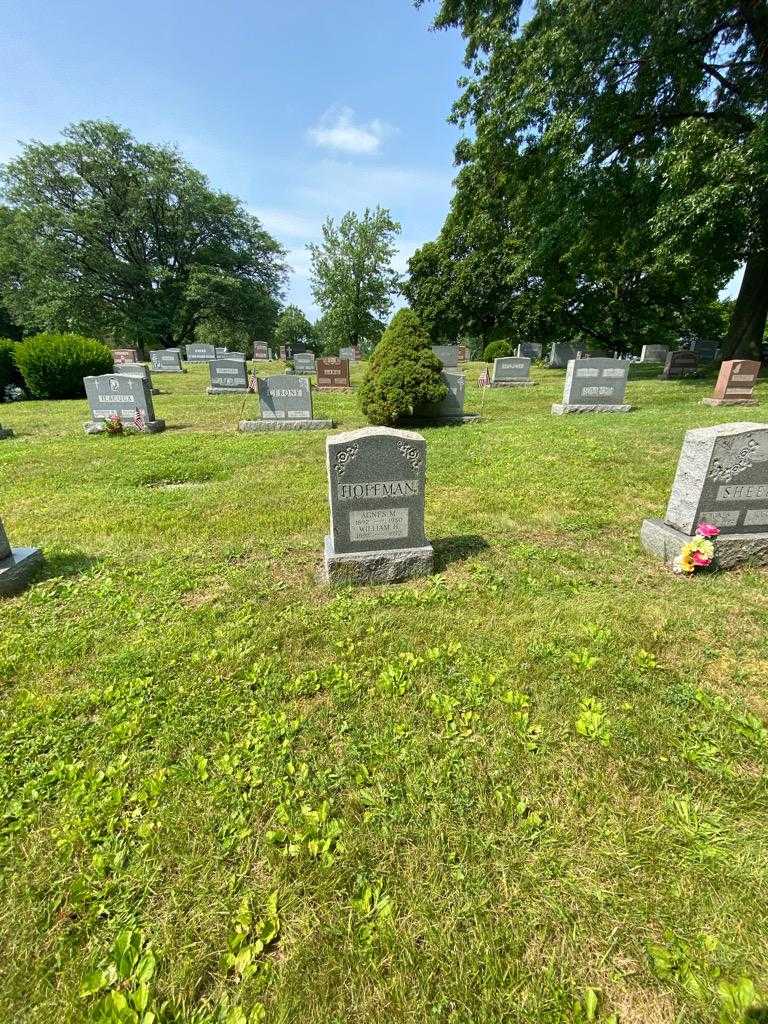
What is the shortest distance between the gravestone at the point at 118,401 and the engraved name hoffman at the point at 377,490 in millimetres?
8214

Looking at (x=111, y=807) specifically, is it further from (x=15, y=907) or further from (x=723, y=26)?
Answer: (x=723, y=26)

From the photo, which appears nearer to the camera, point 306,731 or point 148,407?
point 306,731

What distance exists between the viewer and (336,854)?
70.7 inches

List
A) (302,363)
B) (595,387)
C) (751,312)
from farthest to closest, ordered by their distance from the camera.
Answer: (302,363) → (751,312) → (595,387)

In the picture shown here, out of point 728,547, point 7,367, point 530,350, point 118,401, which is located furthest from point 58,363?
point 530,350

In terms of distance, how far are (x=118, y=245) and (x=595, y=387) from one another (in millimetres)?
39747

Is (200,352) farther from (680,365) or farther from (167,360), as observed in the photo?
(680,365)

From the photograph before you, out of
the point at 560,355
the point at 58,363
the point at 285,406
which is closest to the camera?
the point at 285,406

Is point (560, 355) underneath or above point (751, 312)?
underneath

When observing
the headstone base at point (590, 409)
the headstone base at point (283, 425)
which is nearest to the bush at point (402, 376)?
the headstone base at point (283, 425)

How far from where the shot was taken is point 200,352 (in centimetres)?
2966

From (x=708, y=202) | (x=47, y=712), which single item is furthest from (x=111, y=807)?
(x=708, y=202)

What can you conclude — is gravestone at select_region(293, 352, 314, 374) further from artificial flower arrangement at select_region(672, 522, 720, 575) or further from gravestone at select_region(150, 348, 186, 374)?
artificial flower arrangement at select_region(672, 522, 720, 575)

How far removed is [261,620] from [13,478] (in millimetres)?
6123
